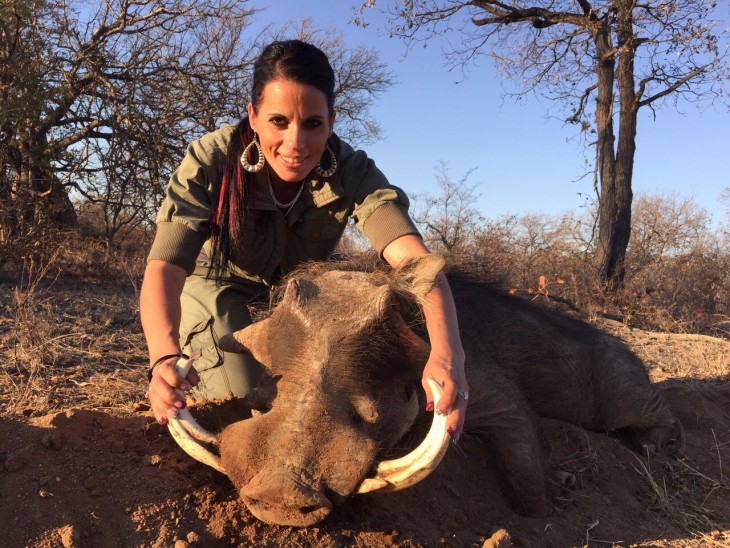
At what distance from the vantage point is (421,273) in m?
2.56

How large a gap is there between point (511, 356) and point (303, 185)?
152 cm

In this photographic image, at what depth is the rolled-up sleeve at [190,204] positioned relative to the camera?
2.73 metres

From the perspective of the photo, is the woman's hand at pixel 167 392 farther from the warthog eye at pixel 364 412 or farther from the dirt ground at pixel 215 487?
the warthog eye at pixel 364 412

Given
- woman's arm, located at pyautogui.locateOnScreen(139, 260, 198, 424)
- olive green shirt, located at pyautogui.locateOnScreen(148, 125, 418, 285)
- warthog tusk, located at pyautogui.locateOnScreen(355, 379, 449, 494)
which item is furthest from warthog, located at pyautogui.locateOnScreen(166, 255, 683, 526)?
olive green shirt, located at pyautogui.locateOnScreen(148, 125, 418, 285)

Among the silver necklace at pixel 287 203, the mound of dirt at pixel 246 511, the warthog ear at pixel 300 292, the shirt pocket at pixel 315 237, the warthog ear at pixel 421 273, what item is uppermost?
the silver necklace at pixel 287 203

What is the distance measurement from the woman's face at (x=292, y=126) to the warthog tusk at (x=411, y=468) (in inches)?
60.4

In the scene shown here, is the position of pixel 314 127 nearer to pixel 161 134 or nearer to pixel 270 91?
pixel 270 91

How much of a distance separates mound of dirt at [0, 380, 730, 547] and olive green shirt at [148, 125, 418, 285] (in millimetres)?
820

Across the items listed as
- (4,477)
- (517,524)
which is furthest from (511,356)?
(4,477)

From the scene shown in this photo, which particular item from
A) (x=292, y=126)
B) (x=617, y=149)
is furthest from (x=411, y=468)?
(x=617, y=149)

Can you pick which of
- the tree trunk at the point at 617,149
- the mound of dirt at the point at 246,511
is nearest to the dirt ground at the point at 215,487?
the mound of dirt at the point at 246,511

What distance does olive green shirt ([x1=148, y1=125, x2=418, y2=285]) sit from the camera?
2.85 metres

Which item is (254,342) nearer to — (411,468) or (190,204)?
(190,204)

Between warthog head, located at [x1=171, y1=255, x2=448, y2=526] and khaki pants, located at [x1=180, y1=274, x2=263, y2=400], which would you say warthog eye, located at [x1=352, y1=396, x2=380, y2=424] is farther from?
khaki pants, located at [x1=180, y1=274, x2=263, y2=400]
